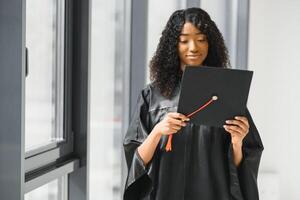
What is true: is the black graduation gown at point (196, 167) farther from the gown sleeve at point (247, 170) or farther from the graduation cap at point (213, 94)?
the graduation cap at point (213, 94)

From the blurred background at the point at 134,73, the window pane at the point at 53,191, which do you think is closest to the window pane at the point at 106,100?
the blurred background at the point at 134,73

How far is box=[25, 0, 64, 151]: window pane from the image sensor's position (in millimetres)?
1715

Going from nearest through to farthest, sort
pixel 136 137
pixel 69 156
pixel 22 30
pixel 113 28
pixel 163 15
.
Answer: pixel 22 30 → pixel 136 137 → pixel 69 156 → pixel 113 28 → pixel 163 15

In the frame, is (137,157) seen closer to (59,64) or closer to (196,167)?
(196,167)

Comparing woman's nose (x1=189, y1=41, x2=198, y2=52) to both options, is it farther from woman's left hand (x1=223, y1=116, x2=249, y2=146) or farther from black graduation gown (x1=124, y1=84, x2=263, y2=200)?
woman's left hand (x1=223, y1=116, x2=249, y2=146)

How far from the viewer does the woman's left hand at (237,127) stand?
150 centimetres

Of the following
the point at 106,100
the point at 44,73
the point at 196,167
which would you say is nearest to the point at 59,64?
the point at 44,73

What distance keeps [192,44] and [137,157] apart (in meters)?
A: 0.44

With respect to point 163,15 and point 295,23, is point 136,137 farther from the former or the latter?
point 295,23

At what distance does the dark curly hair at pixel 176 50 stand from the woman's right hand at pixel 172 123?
176 millimetres

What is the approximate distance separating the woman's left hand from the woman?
0.06 m

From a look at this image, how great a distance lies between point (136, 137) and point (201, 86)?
0.35 metres
